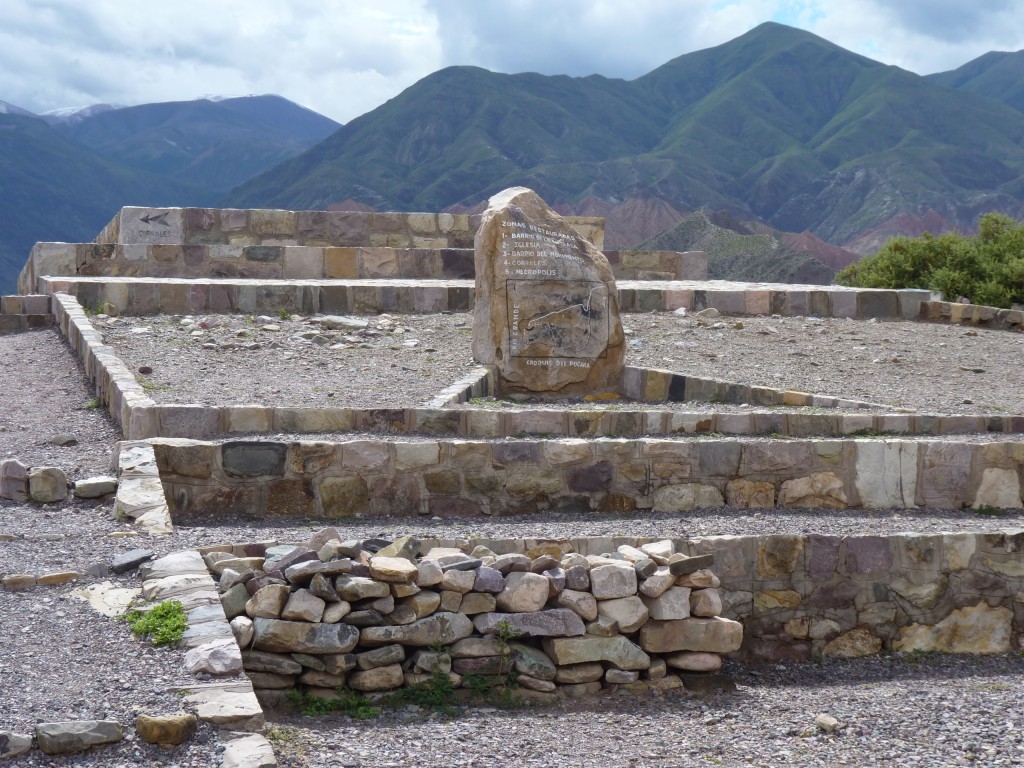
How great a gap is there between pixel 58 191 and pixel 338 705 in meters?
54.6

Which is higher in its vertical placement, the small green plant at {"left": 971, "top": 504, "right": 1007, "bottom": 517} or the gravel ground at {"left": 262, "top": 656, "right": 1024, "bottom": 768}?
the small green plant at {"left": 971, "top": 504, "right": 1007, "bottom": 517}

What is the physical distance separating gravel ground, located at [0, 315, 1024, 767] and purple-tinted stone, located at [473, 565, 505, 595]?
477mm

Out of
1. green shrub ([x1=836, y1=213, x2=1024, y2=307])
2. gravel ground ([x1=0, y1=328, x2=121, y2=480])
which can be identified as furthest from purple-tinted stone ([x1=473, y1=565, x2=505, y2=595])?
green shrub ([x1=836, y1=213, x2=1024, y2=307])

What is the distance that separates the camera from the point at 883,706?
4.61 metres

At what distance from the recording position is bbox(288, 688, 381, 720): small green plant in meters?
4.18

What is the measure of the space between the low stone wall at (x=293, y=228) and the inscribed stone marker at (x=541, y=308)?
636 centimetres

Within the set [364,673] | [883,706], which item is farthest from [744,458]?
[364,673]

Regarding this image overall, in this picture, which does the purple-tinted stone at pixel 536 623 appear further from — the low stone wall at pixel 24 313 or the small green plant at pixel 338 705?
the low stone wall at pixel 24 313

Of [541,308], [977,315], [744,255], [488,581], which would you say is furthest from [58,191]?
[488,581]

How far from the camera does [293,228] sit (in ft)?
47.2

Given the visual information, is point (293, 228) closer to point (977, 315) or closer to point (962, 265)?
point (977, 315)

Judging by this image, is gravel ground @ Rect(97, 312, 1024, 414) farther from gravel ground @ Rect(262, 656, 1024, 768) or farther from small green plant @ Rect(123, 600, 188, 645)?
small green plant @ Rect(123, 600, 188, 645)

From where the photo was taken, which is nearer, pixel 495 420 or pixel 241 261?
pixel 495 420

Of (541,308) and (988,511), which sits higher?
(541,308)
